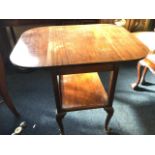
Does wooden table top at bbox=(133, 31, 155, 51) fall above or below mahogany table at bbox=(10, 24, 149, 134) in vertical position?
below

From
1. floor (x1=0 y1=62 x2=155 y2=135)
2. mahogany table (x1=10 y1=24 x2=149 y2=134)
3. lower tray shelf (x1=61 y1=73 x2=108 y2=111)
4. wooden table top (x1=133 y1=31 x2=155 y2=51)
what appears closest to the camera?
mahogany table (x1=10 y1=24 x2=149 y2=134)

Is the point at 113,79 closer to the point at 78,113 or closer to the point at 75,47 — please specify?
the point at 75,47

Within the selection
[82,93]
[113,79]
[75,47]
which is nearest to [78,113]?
[82,93]

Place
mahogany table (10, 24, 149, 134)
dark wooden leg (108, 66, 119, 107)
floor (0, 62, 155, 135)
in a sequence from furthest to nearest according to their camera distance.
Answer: floor (0, 62, 155, 135) < dark wooden leg (108, 66, 119, 107) < mahogany table (10, 24, 149, 134)

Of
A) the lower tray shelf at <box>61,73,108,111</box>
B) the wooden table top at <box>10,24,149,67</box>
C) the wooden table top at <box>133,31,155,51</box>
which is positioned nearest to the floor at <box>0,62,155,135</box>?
the lower tray shelf at <box>61,73,108,111</box>

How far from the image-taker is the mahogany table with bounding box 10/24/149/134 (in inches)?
31.4

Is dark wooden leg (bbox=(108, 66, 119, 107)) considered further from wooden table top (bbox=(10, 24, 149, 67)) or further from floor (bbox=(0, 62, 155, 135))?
floor (bbox=(0, 62, 155, 135))

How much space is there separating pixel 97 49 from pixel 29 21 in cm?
114

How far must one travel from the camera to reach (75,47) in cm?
93

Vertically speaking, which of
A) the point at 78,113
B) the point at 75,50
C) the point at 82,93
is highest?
the point at 75,50

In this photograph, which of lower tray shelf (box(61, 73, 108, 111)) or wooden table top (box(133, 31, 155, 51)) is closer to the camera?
lower tray shelf (box(61, 73, 108, 111))

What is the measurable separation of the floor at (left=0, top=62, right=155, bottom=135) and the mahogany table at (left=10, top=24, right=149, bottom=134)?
0.38 metres

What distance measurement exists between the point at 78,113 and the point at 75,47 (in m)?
0.74
